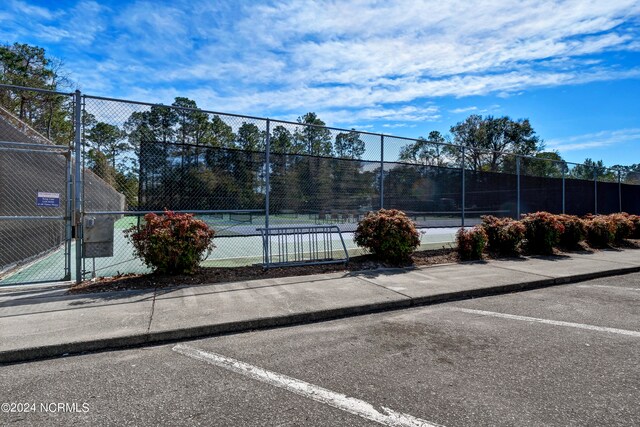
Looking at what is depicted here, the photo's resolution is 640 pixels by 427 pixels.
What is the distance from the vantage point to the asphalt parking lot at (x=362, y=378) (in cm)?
273

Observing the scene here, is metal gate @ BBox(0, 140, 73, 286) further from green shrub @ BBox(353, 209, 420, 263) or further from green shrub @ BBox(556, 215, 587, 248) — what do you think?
green shrub @ BBox(556, 215, 587, 248)

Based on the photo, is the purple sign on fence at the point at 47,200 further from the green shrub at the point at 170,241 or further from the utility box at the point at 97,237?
the green shrub at the point at 170,241

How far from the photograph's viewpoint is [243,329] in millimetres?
4684

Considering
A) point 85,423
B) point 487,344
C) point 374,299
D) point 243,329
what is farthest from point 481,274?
point 85,423

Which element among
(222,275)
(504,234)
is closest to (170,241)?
(222,275)

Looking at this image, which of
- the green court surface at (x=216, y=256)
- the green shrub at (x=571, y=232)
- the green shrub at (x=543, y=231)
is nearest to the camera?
the green court surface at (x=216, y=256)

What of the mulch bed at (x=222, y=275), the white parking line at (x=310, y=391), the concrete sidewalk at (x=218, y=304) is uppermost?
Result: the mulch bed at (x=222, y=275)

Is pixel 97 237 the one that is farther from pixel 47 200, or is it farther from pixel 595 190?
pixel 595 190

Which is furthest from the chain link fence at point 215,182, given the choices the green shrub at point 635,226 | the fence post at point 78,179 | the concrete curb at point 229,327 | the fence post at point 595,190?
the fence post at point 595,190

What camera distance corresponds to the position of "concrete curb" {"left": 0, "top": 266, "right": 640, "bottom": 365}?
3.83m

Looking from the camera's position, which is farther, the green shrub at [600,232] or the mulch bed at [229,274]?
the green shrub at [600,232]

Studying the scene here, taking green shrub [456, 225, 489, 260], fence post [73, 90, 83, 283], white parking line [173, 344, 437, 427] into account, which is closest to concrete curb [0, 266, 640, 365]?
white parking line [173, 344, 437, 427]

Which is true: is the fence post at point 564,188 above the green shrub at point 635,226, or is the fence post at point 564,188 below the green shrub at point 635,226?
above

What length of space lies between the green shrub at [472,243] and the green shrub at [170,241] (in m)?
6.43
